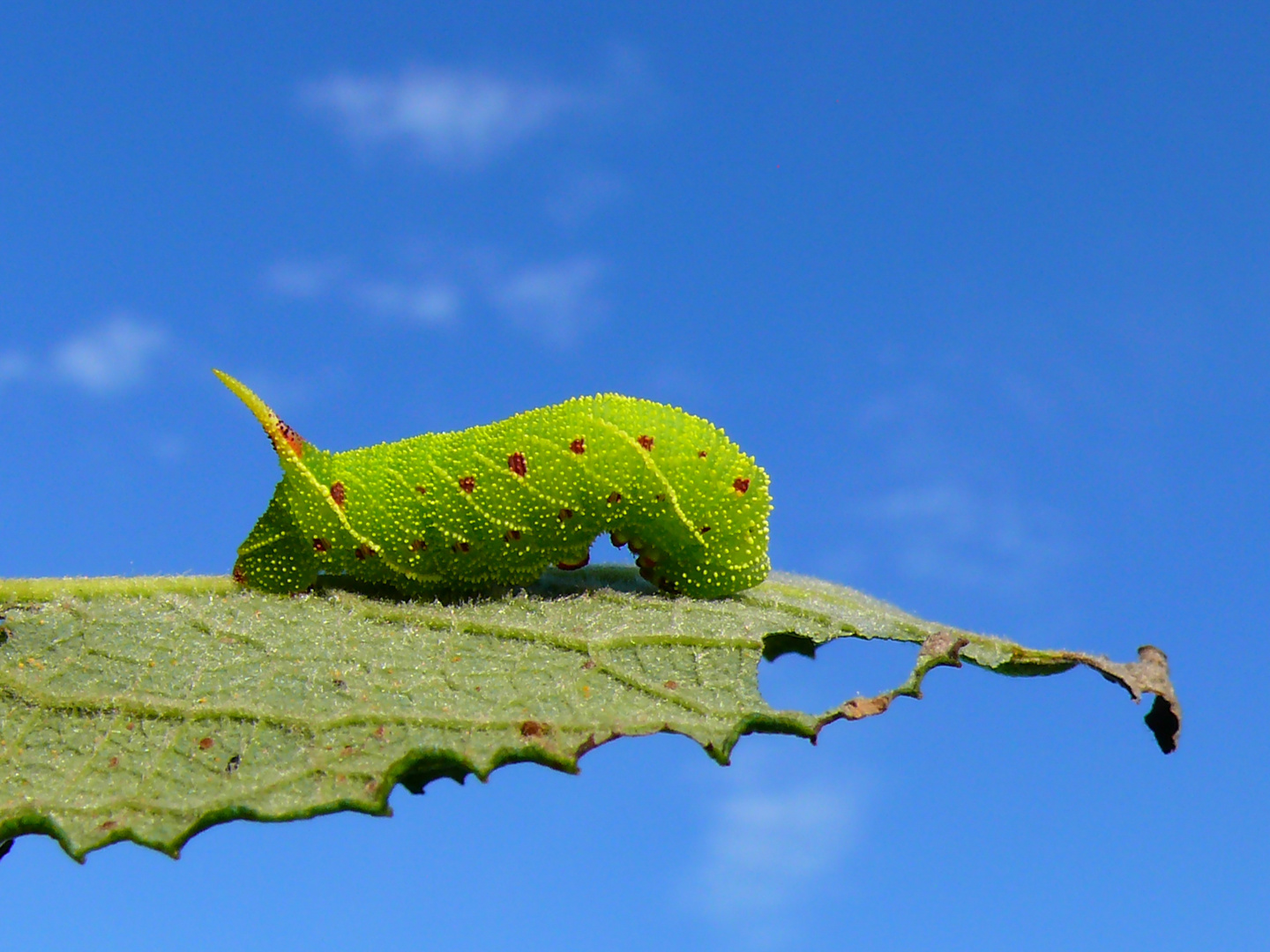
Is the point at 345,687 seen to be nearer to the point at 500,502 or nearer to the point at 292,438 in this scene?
the point at 500,502

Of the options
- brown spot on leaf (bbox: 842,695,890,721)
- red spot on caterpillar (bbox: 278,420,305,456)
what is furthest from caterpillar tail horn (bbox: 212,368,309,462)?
brown spot on leaf (bbox: 842,695,890,721)

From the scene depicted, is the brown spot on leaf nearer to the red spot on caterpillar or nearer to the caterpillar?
the caterpillar

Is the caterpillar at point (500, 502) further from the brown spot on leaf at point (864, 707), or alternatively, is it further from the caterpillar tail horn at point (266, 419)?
the brown spot on leaf at point (864, 707)

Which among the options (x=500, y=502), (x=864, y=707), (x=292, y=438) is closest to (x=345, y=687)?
(x=500, y=502)

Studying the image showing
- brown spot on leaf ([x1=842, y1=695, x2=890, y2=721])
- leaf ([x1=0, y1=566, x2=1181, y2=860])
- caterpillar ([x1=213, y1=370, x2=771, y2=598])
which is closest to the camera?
leaf ([x1=0, y1=566, x2=1181, y2=860])

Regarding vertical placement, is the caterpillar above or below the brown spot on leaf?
above

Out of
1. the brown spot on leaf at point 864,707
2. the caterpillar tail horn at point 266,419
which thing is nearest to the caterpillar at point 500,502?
the caterpillar tail horn at point 266,419

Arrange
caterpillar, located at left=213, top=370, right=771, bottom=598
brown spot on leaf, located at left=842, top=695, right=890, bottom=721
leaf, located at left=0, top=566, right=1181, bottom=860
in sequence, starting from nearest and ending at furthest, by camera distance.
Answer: leaf, located at left=0, top=566, right=1181, bottom=860
brown spot on leaf, located at left=842, top=695, right=890, bottom=721
caterpillar, located at left=213, top=370, right=771, bottom=598
